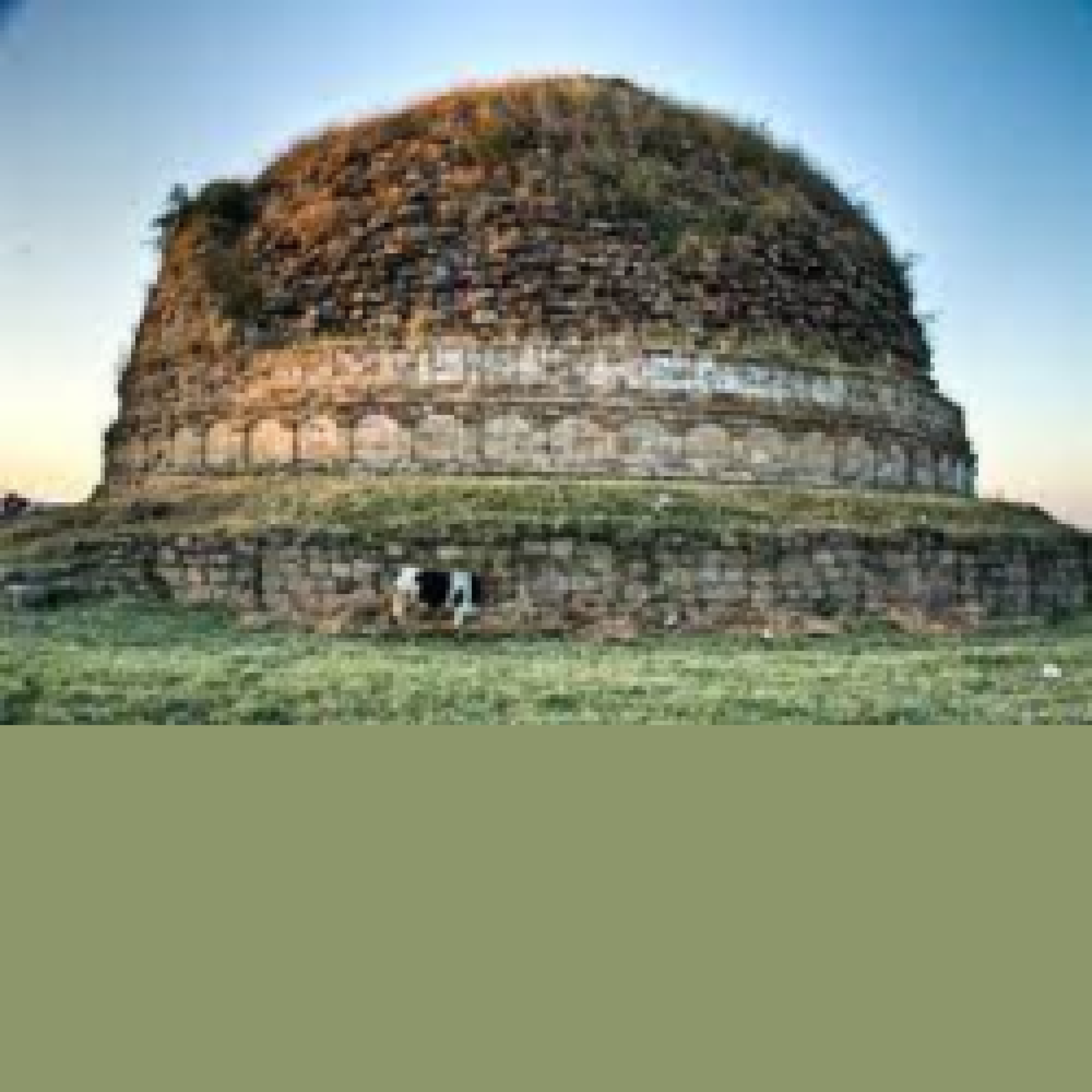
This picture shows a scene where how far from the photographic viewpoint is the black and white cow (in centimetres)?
642

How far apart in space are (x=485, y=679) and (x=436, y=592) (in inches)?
82.9

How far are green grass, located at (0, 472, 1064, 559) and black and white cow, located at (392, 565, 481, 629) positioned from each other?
44cm

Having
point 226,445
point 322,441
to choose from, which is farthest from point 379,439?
point 226,445

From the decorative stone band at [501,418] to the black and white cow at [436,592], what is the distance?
2167mm

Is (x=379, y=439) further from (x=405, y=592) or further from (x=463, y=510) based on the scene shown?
(x=405, y=592)

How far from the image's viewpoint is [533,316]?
30.0 feet

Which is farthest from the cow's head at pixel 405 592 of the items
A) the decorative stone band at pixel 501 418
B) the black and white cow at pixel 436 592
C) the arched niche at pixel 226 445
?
the arched niche at pixel 226 445

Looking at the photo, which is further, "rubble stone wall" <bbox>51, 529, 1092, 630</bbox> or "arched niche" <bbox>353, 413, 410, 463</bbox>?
"arched niche" <bbox>353, 413, 410, 463</bbox>

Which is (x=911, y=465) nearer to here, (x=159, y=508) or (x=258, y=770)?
(x=159, y=508)

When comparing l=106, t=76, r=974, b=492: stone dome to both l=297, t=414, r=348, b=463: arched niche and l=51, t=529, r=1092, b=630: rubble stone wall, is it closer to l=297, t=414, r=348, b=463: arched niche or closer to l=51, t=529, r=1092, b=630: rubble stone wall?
l=297, t=414, r=348, b=463: arched niche

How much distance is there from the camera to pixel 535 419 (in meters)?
8.96

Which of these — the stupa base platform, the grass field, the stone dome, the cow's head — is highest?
the stone dome

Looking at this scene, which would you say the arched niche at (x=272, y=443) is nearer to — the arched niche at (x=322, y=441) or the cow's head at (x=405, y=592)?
the arched niche at (x=322, y=441)

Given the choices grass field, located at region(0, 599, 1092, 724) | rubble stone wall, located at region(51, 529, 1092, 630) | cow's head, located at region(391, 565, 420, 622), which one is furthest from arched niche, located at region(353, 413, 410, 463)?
grass field, located at region(0, 599, 1092, 724)
